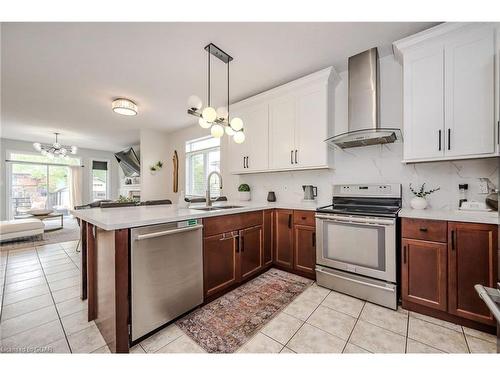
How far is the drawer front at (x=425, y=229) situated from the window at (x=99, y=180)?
9.12 m

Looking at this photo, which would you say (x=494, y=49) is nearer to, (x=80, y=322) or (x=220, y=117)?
(x=220, y=117)

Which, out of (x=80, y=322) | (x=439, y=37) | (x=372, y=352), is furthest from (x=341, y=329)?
(x=439, y=37)

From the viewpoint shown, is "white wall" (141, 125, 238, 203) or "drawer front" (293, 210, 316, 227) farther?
"white wall" (141, 125, 238, 203)

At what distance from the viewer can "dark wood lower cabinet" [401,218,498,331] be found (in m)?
1.48

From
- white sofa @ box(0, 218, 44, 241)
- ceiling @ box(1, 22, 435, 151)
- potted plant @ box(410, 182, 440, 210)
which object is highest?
ceiling @ box(1, 22, 435, 151)

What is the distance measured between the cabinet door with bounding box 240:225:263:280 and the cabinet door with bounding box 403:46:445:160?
1.72 metres

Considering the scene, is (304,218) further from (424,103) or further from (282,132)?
(424,103)

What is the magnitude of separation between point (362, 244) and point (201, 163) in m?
3.74

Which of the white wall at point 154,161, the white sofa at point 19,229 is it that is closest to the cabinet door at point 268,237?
the white wall at point 154,161

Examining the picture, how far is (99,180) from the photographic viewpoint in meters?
7.69

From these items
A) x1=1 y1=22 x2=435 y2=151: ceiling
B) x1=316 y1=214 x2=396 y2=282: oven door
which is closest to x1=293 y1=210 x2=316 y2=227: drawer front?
x1=316 y1=214 x2=396 y2=282: oven door

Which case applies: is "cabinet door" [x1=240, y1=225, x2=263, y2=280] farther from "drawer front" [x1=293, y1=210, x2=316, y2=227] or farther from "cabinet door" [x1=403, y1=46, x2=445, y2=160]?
"cabinet door" [x1=403, y1=46, x2=445, y2=160]
